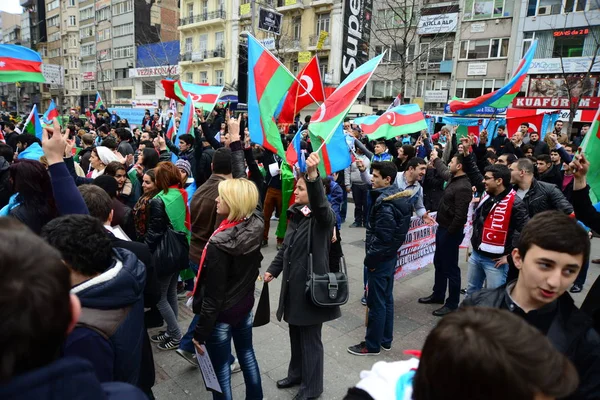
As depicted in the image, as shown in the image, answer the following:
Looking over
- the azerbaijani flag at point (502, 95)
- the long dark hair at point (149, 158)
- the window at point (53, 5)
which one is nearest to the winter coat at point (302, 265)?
the long dark hair at point (149, 158)

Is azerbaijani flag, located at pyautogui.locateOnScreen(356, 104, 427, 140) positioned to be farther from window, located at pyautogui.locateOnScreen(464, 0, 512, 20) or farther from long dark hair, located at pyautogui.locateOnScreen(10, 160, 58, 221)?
window, located at pyautogui.locateOnScreen(464, 0, 512, 20)

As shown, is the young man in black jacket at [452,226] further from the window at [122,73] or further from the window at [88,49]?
the window at [88,49]

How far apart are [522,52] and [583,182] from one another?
28011 mm

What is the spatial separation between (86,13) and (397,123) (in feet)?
201

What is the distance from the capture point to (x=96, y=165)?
5246 mm

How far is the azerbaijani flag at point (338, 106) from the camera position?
3312 millimetres

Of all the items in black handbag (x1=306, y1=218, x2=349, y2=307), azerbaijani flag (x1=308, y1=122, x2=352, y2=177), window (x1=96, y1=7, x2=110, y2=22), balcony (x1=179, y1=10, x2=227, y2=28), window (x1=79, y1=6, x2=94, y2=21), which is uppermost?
window (x1=79, y1=6, x2=94, y2=21)

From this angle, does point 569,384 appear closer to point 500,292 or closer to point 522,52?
point 500,292

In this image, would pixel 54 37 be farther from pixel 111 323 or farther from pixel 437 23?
pixel 111 323

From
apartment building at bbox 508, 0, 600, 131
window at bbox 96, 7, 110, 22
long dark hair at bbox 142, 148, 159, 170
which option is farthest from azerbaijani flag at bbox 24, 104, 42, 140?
window at bbox 96, 7, 110, 22

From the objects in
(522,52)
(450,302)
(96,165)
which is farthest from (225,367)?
(522,52)

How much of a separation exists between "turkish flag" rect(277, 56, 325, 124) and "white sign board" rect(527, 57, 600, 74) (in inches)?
994

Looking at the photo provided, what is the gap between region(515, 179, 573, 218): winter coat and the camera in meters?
4.25

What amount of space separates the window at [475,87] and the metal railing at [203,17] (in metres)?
23.0
